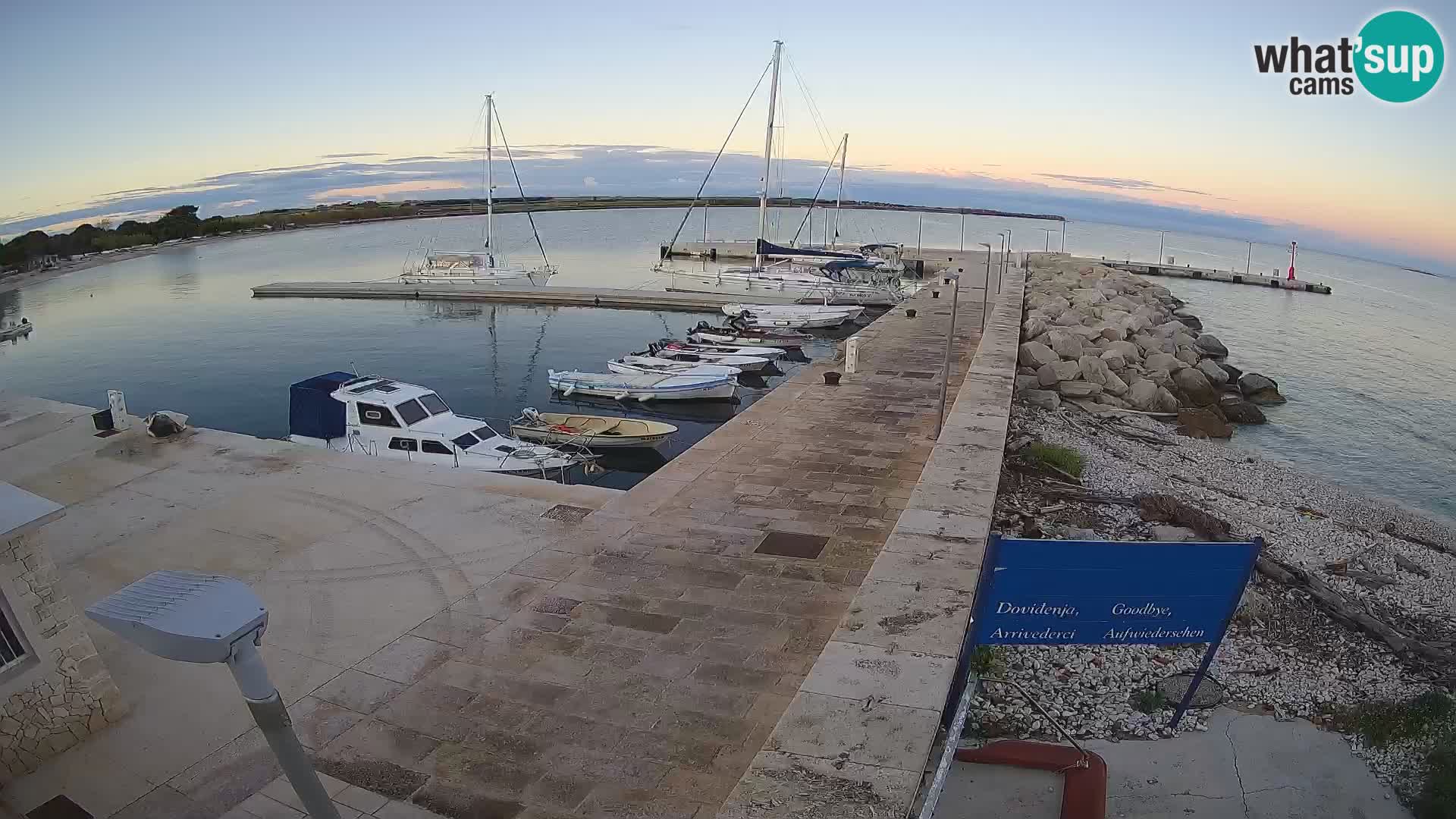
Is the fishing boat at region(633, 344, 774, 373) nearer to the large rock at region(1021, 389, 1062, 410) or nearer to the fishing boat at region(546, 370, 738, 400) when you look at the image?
the fishing boat at region(546, 370, 738, 400)

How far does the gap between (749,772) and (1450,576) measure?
11.0m

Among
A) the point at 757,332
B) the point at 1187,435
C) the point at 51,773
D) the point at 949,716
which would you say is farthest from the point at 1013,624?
the point at 757,332

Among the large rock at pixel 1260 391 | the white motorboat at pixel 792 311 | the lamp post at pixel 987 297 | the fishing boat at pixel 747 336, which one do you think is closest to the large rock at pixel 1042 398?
the lamp post at pixel 987 297

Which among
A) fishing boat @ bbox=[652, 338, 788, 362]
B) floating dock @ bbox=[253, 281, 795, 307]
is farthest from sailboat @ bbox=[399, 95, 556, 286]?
fishing boat @ bbox=[652, 338, 788, 362]

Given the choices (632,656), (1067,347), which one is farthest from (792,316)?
(632,656)

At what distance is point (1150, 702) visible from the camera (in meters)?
6.08

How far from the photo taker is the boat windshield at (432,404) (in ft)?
52.1

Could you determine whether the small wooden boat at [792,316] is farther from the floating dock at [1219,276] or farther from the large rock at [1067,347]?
the floating dock at [1219,276]

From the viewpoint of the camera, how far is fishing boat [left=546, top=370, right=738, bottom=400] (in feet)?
71.4

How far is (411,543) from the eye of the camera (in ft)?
29.8

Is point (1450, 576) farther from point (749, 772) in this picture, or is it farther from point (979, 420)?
point (749, 772)

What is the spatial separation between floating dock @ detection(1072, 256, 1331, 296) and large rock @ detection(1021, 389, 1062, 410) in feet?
146

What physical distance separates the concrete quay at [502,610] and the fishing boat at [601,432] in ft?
17.2

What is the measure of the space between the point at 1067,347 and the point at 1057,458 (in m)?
10.00
